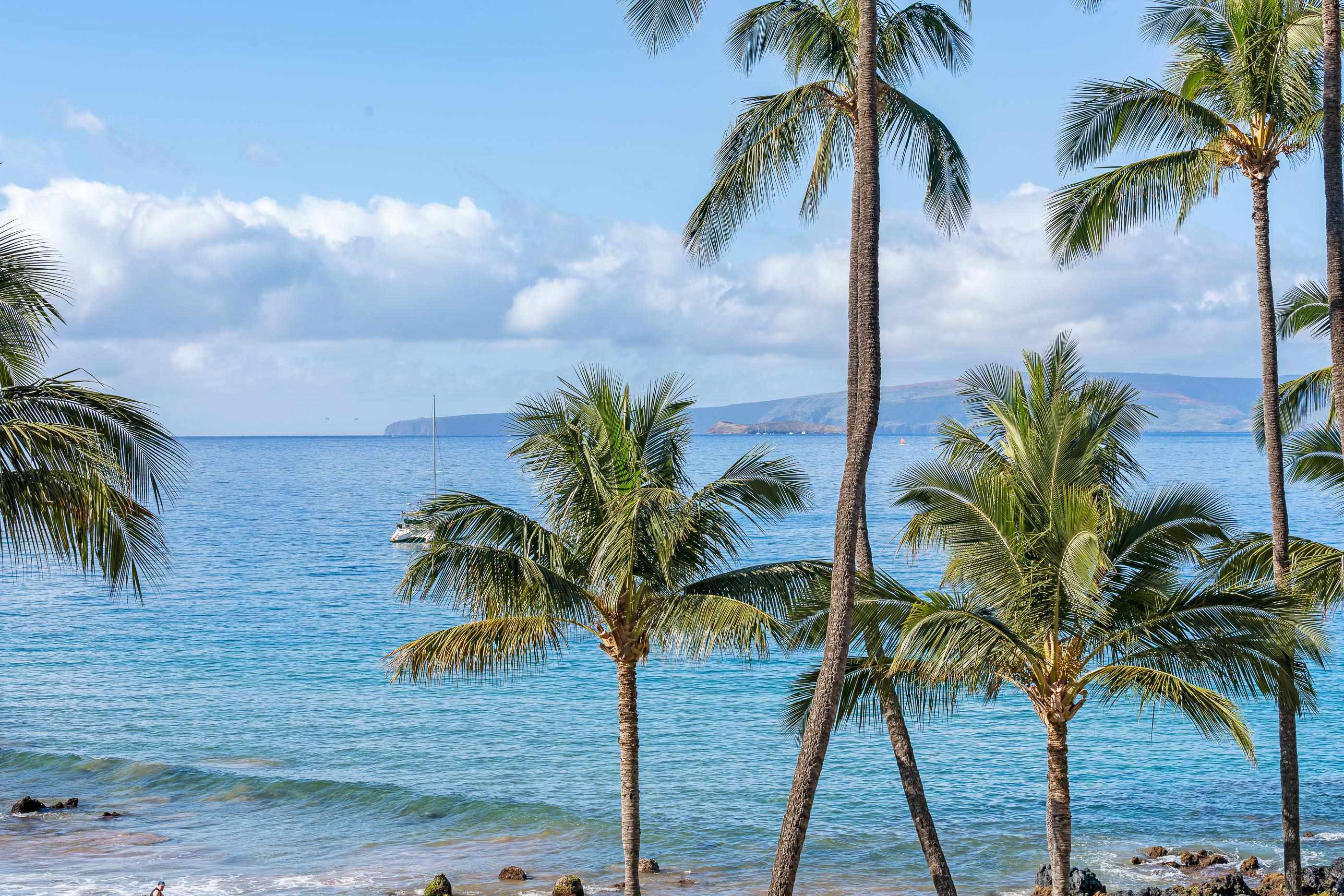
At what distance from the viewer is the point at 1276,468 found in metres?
15.3

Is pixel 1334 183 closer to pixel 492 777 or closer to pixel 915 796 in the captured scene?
pixel 915 796

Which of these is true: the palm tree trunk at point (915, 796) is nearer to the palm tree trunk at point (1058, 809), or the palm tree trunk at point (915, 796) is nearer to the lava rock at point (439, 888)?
the palm tree trunk at point (1058, 809)

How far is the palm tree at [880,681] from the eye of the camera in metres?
13.5

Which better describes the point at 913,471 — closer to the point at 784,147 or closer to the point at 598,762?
the point at 784,147

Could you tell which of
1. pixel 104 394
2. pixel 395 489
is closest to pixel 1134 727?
pixel 104 394

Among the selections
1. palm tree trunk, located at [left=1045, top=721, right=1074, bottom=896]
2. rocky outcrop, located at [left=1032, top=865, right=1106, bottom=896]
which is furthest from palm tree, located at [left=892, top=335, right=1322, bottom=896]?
rocky outcrop, located at [left=1032, top=865, right=1106, bottom=896]

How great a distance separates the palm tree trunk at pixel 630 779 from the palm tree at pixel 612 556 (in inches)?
1.0

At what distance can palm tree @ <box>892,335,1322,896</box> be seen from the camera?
39.9 feet

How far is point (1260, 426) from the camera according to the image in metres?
20.0

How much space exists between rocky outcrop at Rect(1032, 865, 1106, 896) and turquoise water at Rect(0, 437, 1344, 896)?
3.37ft

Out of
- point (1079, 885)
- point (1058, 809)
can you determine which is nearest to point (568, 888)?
point (1079, 885)

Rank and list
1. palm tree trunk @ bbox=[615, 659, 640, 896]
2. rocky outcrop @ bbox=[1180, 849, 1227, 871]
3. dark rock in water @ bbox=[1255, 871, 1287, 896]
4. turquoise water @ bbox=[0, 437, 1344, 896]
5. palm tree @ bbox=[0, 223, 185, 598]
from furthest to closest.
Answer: turquoise water @ bbox=[0, 437, 1344, 896], rocky outcrop @ bbox=[1180, 849, 1227, 871], dark rock in water @ bbox=[1255, 871, 1287, 896], palm tree trunk @ bbox=[615, 659, 640, 896], palm tree @ bbox=[0, 223, 185, 598]

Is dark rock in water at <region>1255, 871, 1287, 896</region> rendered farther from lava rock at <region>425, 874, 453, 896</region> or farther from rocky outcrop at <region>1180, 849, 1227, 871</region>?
lava rock at <region>425, 874, 453, 896</region>

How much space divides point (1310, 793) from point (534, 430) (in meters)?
20.7
